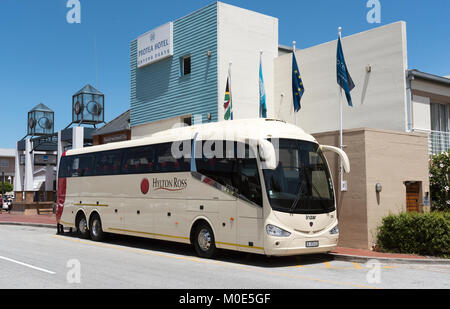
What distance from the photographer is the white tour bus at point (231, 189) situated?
1166cm

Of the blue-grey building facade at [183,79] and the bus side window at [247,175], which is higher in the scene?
the blue-grey building facade at [183,79]

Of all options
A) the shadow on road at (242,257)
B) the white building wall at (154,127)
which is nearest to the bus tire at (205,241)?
the shadow on road at (242,257)

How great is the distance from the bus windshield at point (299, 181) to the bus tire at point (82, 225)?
1037 cm

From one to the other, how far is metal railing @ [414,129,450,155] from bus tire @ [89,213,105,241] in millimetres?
12894

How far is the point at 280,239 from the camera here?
1147 cm

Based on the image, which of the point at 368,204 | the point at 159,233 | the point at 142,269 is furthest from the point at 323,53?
the point at 142,269

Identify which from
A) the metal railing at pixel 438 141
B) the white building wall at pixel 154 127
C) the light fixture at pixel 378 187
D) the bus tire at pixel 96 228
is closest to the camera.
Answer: the light fixture at pixel 378 187

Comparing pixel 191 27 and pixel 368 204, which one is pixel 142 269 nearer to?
pixel 368 204

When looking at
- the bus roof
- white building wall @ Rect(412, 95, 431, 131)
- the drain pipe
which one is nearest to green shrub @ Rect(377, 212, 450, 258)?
the bus roof

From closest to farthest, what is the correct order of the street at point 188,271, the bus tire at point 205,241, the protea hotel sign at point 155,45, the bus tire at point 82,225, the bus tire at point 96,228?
the street at point 188,271, the bus tire at point 205,241, the bus tire at point 96,228, the bus tire at point 82,225, the protea hotel sign at point 155,45

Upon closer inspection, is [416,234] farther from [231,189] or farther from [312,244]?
[231,189]

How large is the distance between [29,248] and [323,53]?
1335cm

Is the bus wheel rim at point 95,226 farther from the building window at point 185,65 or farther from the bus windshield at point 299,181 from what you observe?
the bus windshield at point 299,181

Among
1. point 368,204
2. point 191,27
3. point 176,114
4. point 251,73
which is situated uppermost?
point 191,27
